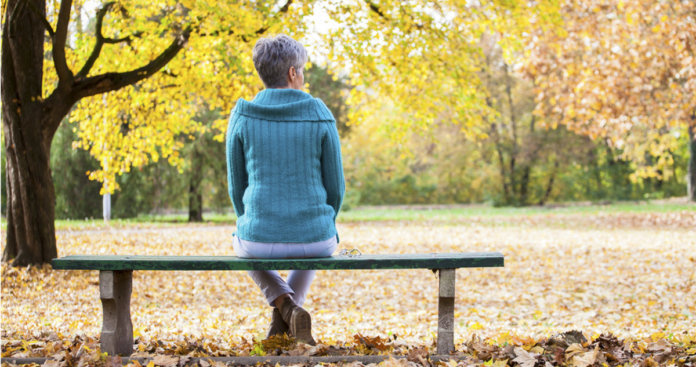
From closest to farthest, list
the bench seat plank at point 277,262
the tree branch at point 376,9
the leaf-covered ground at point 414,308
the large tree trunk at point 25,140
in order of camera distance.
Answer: the bench seat plank at point 277,262 < the leaf-covered ground at point 414,308 < the large tree trunk at point 25,140 < the tree branch at point 376,9

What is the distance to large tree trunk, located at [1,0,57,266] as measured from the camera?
8.34m

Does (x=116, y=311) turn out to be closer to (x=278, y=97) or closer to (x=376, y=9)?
(x=278, y=97)

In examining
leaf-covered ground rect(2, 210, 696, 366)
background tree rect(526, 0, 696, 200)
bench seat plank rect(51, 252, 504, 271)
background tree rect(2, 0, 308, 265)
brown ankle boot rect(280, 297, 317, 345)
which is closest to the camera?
bench seat plank rect(51, 252, 504, 271)

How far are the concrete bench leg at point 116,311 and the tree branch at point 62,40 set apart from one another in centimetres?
480

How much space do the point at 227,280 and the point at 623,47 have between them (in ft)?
40.2

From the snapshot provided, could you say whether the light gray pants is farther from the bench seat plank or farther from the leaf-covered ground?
the leaf-covered ground

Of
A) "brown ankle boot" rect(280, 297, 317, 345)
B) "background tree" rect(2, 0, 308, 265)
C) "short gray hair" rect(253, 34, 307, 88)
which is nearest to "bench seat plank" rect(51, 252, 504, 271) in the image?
"brown ankle boot" rect(280, 297, 317, 345)

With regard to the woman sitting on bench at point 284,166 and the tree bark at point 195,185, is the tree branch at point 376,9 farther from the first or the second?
the tree bark at point 195,185

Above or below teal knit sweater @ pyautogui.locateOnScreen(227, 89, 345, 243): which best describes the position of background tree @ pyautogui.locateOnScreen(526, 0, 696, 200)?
above

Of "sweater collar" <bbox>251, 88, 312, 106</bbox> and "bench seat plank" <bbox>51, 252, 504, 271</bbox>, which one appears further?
"sweater collar" <bbox>251, 88, 312, 106</bbox>

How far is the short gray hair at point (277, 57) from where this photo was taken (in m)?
3.54

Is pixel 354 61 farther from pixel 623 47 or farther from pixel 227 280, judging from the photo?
pixel 623 47

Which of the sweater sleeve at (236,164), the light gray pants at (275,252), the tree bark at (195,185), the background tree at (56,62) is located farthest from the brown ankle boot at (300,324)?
the tree bark at (195,185)

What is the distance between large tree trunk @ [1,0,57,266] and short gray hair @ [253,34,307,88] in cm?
586
